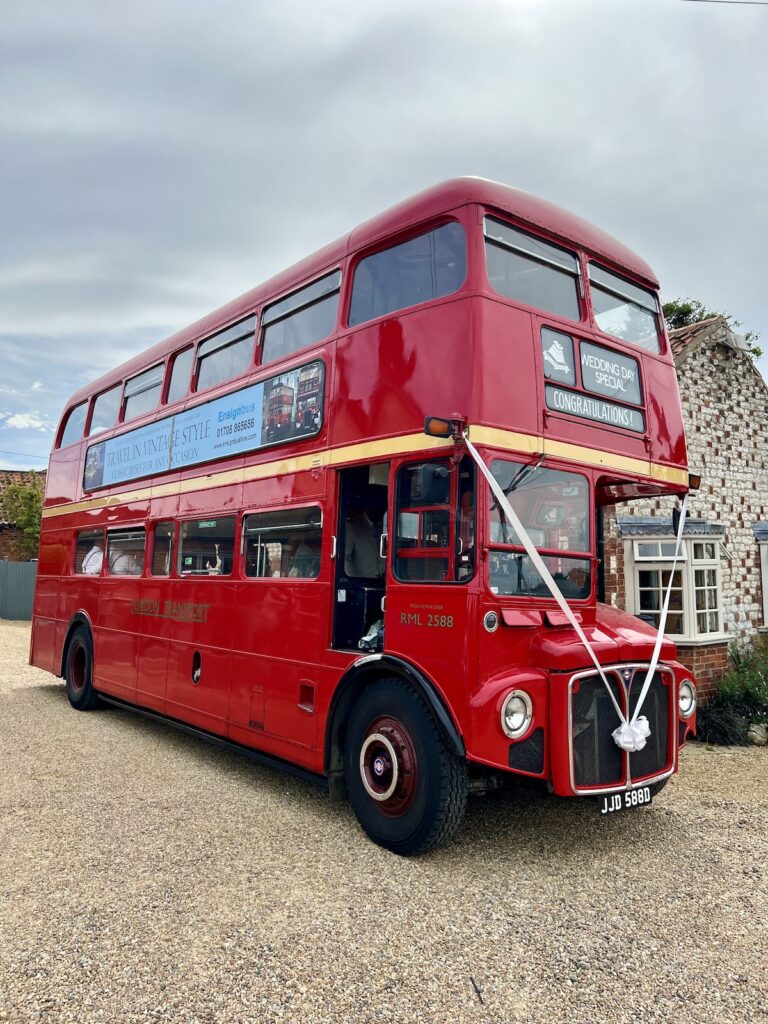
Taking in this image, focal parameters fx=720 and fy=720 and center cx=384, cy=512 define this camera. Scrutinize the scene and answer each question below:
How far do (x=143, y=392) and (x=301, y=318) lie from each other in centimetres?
320

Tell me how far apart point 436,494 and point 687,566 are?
6.41 metres

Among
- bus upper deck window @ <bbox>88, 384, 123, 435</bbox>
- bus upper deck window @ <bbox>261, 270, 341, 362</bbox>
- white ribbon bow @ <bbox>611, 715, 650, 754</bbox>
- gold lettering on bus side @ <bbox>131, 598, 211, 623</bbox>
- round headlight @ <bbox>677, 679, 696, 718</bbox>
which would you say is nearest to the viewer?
white ribbon bow @ <bbox>611, 715, 650, 754</bbox>

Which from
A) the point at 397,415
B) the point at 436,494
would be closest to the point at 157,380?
the point at 397,415

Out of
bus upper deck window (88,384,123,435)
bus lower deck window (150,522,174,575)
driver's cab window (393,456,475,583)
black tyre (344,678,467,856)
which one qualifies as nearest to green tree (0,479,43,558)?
bus upper deck window (88,384,123,435)

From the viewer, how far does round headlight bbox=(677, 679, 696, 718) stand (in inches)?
191

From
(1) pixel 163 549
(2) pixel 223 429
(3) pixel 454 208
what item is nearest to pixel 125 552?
(1) pixel 163 549

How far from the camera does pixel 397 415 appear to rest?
15.5ft

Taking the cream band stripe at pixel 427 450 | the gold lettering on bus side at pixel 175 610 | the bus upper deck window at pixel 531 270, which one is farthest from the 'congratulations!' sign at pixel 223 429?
the bus upper deck window at pixel 531 270

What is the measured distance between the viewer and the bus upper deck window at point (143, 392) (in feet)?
26.2

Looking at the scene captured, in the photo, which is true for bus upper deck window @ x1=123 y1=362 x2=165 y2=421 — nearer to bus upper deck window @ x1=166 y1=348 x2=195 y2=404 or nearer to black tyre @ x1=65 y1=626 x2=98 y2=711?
bus upper deck window @ x1=166 y1=348 x2=195 y2=404

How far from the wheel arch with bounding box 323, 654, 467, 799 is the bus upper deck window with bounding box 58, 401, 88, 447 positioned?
21.7ft

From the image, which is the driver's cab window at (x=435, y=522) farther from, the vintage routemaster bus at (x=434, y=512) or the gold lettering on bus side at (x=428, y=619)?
the gold lettering on bus side at (x=428, y=619)

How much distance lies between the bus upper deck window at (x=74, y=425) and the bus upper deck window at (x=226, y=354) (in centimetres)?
340

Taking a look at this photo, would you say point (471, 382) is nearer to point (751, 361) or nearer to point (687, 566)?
point (687, 566)
